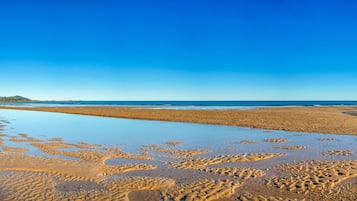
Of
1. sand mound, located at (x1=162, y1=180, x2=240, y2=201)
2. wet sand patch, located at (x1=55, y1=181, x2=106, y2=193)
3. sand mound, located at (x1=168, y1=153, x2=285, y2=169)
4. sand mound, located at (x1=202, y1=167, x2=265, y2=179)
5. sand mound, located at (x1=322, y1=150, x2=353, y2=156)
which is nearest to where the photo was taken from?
sand mound, located at (x1=162, y1=180, x2=240, y2=201)

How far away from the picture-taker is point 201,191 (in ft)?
28.0

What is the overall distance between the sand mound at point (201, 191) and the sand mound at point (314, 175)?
159cm

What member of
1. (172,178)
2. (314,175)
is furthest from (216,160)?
(314,175)

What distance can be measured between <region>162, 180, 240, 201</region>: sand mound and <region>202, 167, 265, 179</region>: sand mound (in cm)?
101

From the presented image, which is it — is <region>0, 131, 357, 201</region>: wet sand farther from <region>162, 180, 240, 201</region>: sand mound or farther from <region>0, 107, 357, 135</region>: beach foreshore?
<region>0, 107, 357, 135</region>: beach foreshore

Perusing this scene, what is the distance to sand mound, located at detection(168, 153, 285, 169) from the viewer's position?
39.1ft

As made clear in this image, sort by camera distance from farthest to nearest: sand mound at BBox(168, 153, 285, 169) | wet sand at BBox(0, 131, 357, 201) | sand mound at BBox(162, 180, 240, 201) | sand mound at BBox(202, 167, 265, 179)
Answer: sand mound at BBox(168, 153, 285, 169), sand mound at BBox(202, 167, 265, 179), wet sand at BBox(0, 131, 357, 201), sand mound at BBox(162, 180, 240, 201)

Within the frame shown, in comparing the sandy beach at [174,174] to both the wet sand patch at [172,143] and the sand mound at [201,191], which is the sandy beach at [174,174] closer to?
the sand mound at [201,191]

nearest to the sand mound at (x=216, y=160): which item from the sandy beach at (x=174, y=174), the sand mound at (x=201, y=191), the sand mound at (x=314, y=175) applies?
the sandy beach at (x=174, y=174)

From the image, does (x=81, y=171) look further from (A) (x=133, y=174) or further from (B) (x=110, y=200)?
(B) (x=110, y=200)

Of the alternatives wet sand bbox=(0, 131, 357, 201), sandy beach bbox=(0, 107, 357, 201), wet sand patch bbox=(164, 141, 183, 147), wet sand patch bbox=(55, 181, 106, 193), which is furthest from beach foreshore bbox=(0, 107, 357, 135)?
wet sand patch bbox=(55, 181, 106, 193)

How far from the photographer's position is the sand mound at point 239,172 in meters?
10.4

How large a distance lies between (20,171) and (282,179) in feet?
32.0

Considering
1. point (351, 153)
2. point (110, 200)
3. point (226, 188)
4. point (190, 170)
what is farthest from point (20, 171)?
point (351, 153)
